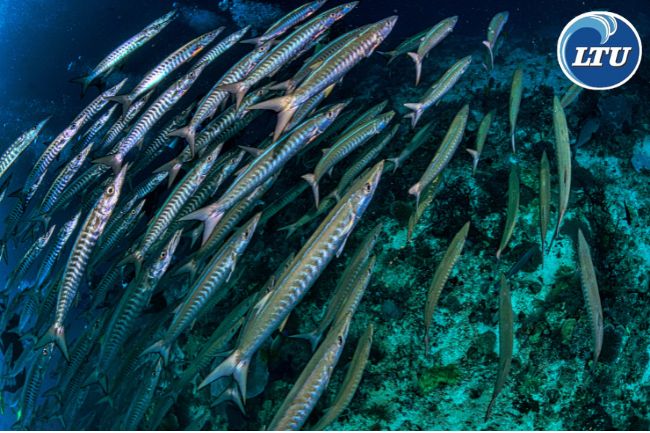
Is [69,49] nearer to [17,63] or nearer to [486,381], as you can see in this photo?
[17,63]

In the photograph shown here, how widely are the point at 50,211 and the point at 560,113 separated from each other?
436 centimetres

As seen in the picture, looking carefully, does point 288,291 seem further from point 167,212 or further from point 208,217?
point 167,212

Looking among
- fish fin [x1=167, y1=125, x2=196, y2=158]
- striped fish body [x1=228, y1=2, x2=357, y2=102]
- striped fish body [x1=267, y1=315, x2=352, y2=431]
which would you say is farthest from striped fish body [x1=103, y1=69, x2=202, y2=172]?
striped fish body [x1=267, y1=315, x2=352, y2=431]

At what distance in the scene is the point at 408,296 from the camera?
358cm

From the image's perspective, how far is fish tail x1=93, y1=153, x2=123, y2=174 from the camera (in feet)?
12.3

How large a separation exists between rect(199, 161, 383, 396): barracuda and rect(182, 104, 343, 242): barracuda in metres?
0.77

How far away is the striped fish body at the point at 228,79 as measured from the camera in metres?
3.72

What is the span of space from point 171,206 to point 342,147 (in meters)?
1.42

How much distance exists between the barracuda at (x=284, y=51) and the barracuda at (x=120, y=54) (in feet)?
4.30

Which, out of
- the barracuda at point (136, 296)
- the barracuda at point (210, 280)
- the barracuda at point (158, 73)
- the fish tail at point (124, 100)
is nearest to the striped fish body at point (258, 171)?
the barracuda at point (210, 280)

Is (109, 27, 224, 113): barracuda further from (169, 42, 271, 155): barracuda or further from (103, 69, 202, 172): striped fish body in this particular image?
(169, 42, 271, 155): barracuda

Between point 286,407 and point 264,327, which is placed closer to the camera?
point 286,407

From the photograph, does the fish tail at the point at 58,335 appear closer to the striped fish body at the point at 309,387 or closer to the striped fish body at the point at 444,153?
the striped fish body at the point at 309,387

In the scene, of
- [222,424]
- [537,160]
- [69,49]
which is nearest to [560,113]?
[537,160]
